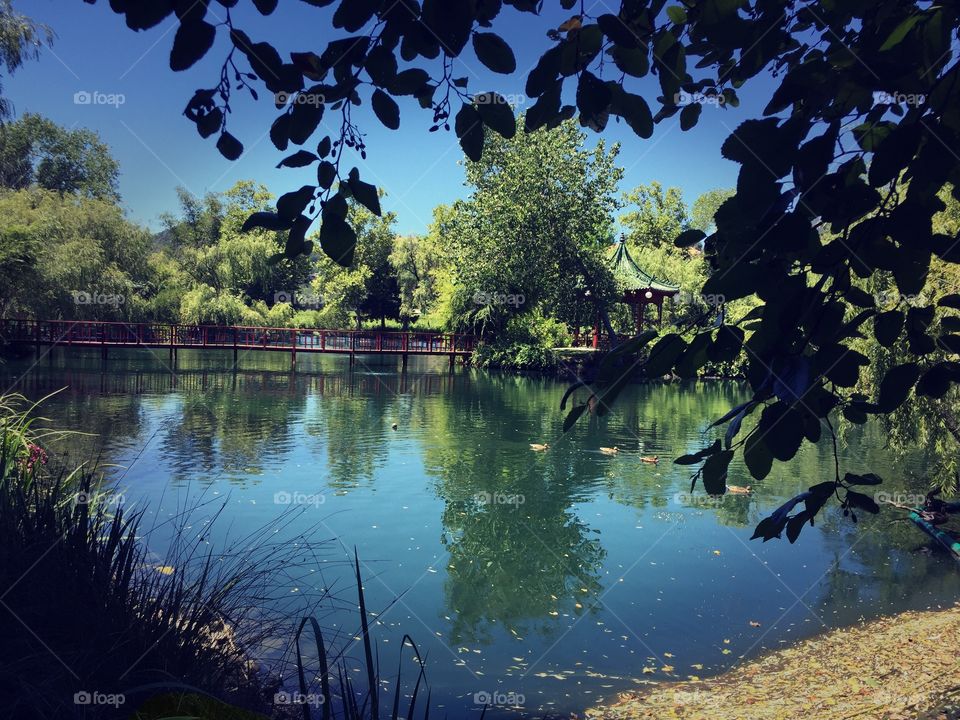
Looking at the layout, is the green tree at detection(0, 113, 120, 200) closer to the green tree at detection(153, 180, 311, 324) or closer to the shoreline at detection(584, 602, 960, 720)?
the green tree at detection(153, 180, 311, 324)

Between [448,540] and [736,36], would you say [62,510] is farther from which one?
[448,540]

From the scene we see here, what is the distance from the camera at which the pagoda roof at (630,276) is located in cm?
3272

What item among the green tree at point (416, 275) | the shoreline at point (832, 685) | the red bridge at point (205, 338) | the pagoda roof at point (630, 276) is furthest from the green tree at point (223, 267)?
the shoreline at point (832, 685)

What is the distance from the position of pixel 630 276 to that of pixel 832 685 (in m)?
29.1

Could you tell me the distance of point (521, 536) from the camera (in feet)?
30.5

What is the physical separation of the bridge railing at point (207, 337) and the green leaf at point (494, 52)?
28963mm

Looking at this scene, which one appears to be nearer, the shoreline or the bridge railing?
the shoreline

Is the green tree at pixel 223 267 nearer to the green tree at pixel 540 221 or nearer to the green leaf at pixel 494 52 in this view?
the green tree at pixel 540 221

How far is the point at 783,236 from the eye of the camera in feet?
4.57

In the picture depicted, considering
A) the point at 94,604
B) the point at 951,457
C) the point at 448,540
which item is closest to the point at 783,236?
the point at 94,604

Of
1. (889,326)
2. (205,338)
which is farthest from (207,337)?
(889,326)

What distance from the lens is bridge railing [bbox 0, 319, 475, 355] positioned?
28188 millimetres

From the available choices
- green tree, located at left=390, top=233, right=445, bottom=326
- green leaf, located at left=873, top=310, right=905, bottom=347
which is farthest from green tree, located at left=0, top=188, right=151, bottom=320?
green leaf, located at left=873, top=310, right=905, bottom=347

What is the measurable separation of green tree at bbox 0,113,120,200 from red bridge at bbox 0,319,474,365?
58.3 ft
